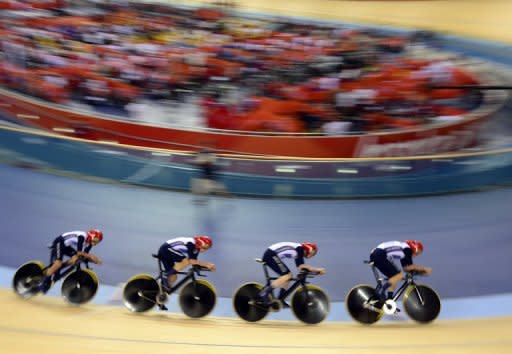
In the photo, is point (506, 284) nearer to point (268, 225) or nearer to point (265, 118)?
point (268, 225)

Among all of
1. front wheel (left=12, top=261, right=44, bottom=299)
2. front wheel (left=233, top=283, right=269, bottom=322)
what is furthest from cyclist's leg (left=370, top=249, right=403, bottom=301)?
front wheel (left=12, top=261, right=44, bottom=299)

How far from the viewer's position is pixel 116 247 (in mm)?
5758

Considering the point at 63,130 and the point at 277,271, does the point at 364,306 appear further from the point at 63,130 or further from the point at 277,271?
the point at 63,130

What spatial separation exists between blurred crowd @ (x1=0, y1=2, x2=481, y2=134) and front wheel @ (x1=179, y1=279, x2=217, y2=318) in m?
4.79

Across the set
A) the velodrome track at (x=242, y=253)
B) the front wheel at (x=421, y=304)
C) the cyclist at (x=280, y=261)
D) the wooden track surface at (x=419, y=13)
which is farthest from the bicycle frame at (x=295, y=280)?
the wooden track surface at (x=419, y=13)

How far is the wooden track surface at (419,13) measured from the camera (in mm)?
19797

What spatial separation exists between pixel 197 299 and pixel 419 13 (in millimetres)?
19186

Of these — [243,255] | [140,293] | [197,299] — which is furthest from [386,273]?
[243,255]

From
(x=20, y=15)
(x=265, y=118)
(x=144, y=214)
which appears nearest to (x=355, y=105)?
(x=265, y=118)

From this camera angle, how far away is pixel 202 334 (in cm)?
385

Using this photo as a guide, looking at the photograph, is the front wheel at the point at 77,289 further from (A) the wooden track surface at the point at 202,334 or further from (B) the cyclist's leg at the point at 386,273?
(B) the cyclist's leg at the point at 386,273

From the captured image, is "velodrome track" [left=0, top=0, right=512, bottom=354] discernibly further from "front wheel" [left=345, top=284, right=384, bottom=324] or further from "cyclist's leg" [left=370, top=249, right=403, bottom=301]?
"cyclist's leg" [left=370, top=249, right=403, bottom=301]

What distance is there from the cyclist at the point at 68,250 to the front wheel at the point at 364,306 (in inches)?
73.6

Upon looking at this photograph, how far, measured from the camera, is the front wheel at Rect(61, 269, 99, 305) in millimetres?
4293
